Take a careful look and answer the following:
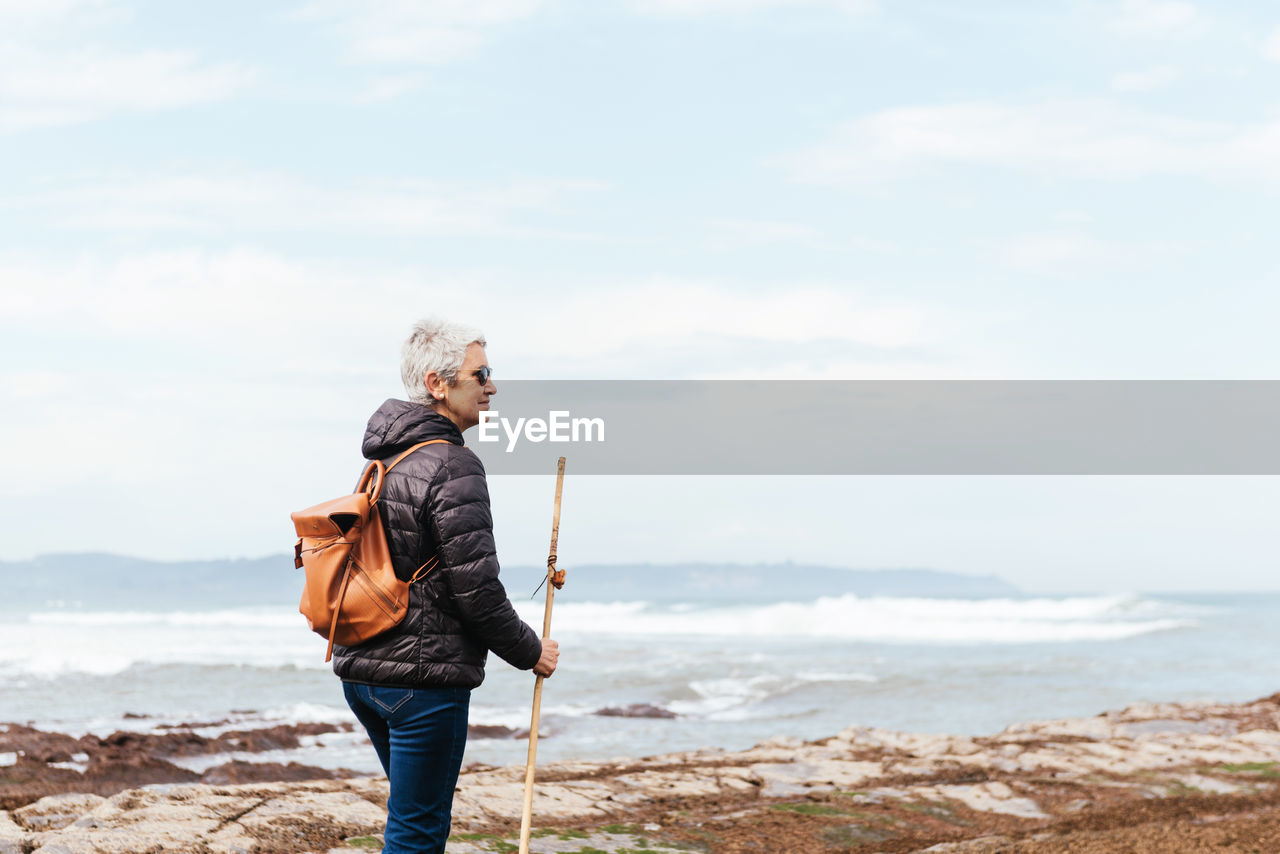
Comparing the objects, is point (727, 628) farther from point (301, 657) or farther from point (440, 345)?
point (440, 345)

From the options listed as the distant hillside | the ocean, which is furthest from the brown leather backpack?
the distant hillside

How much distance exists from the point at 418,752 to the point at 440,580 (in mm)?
499

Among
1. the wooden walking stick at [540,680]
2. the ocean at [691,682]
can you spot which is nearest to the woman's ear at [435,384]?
the wooden walking stick at [540,680]

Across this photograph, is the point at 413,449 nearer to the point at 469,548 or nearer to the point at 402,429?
the point at 402,429

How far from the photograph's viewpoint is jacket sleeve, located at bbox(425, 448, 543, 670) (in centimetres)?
298

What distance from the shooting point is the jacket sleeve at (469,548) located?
298 cm

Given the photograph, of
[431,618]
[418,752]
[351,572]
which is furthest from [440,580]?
[418,752]

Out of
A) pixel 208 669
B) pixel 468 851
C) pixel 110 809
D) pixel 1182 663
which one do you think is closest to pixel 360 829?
pixel 468 851

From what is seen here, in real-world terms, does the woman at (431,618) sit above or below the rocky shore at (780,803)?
above

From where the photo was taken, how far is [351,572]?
303 centimetres

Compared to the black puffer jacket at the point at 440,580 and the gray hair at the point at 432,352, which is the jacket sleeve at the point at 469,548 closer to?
the black puffer jacket at the point at 440,580

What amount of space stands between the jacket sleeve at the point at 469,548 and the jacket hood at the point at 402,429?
0.41ft

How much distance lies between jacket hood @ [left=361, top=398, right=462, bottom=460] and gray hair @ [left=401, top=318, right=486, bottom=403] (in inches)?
2.6

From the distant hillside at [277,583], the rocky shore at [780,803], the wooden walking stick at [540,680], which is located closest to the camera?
the wooden walking stick at [540,680]
